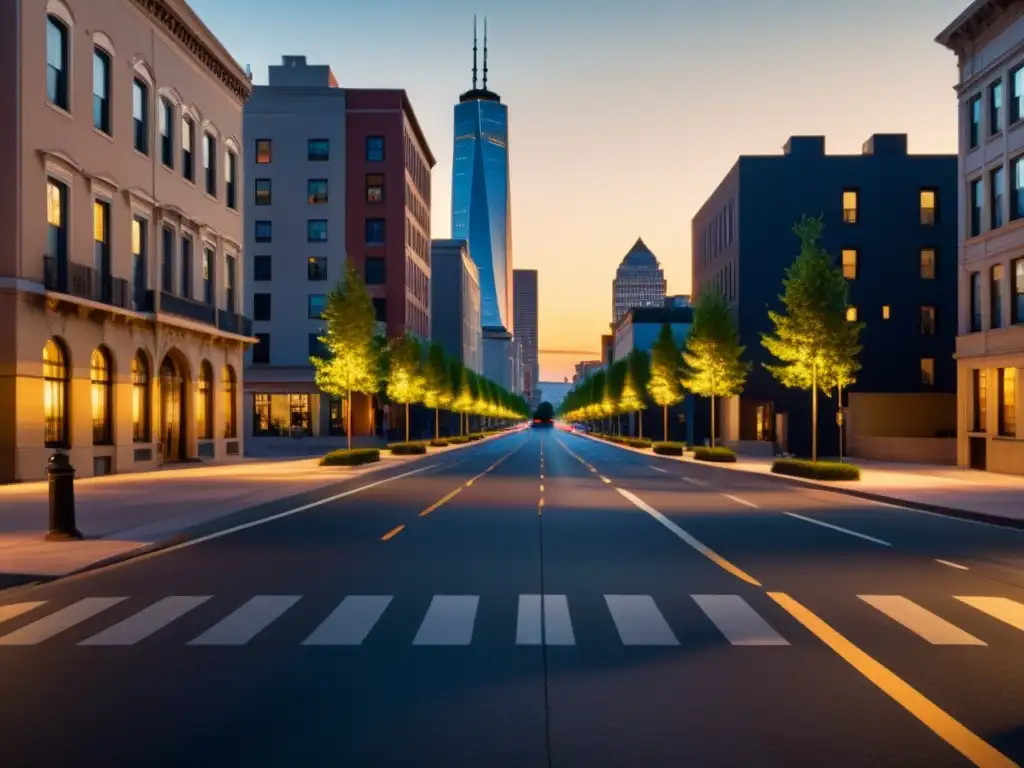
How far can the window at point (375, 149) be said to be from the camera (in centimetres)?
8619

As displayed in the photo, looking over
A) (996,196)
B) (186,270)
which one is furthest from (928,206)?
(186,270)

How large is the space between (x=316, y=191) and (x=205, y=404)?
40.7 m

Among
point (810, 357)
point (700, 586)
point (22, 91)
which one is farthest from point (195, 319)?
point (700, 586)

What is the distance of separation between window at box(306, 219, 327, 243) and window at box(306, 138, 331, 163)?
16.2 feet

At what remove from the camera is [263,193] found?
275ft

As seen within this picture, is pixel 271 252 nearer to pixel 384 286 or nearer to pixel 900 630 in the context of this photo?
pixel 384 286

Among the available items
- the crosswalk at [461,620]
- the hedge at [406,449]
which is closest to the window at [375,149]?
the hedge at [406,449]

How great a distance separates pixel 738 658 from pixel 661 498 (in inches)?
697

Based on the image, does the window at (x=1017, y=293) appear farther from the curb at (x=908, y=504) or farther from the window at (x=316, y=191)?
the window at (x=316, y=191)

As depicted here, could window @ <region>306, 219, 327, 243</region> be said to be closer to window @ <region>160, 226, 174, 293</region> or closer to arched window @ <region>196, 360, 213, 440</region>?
arched window @ <region>196, 360, 213, 440</region>

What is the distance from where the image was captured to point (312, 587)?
38.7 ft

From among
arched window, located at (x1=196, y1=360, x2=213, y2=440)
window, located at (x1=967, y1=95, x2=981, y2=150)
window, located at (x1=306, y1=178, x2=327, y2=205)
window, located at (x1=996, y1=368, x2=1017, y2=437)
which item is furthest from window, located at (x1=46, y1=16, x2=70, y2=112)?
window, located at (x1=306, y1=178, x2=327, y2=205)

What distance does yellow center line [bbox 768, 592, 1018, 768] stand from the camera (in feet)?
19.1

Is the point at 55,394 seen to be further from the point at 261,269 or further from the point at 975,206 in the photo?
the point at 261,269
